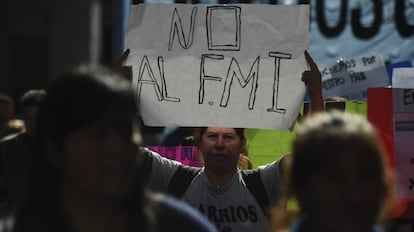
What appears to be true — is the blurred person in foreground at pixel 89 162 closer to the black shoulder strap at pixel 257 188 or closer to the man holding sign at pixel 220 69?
the black shoulder strap at pixel 257 188

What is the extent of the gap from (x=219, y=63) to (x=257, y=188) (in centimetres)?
79

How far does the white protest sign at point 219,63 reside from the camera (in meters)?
5.03

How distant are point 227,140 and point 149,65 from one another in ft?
1.83

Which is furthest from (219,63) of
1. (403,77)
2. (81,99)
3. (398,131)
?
(81,99)

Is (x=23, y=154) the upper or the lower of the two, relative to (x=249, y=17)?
lower

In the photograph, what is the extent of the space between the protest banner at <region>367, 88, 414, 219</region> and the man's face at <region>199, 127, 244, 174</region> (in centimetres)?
73

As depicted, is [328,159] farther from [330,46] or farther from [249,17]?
[330,46]

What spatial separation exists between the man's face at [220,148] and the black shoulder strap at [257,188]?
3.4 inches

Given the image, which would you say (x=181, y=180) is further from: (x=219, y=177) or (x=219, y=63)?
(x=219, y=63)

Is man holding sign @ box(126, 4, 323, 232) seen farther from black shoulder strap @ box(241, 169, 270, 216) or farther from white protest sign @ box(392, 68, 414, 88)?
white protest sign @ box(392, 68, 414, 88)

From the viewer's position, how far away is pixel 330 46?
8.31 m

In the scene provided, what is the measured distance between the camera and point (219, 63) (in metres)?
5.16

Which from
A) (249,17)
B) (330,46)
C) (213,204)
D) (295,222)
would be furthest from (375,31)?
(295,222)

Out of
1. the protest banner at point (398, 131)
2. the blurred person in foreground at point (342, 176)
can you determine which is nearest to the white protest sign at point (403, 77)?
the protest banner at point (398, 131)
